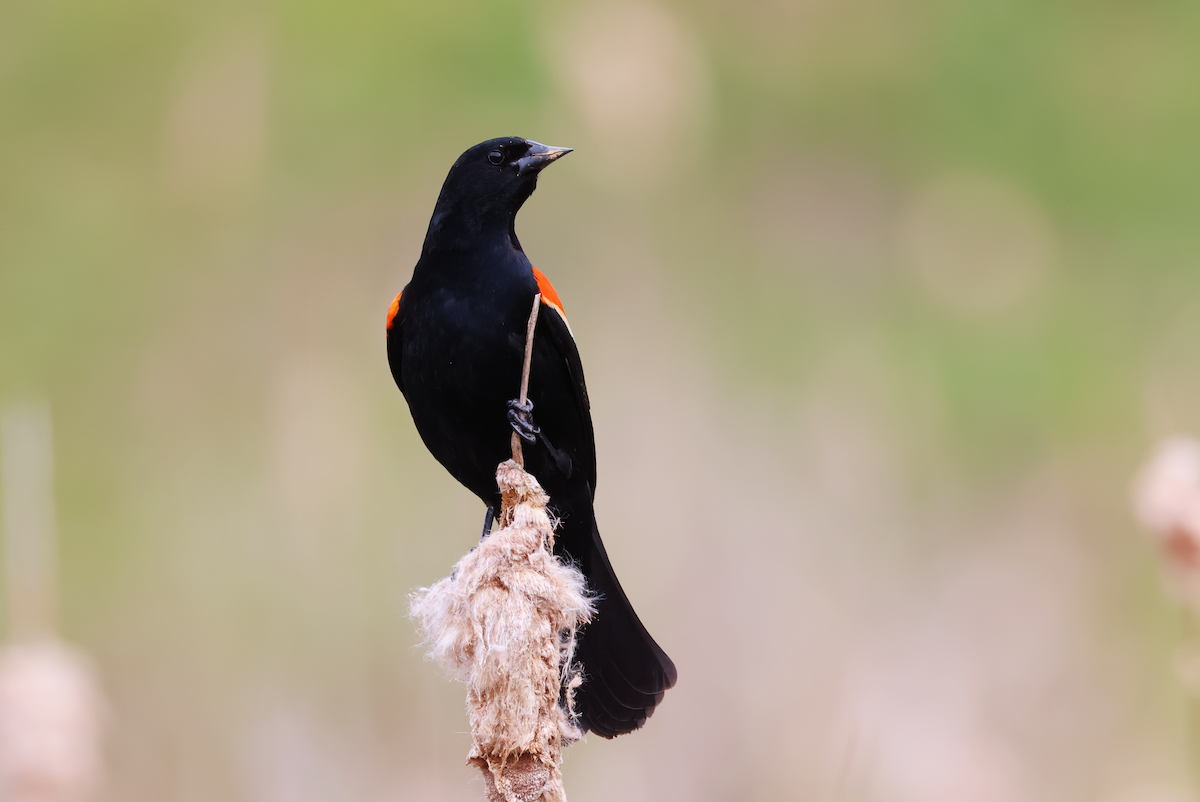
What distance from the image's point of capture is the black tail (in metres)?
2.17

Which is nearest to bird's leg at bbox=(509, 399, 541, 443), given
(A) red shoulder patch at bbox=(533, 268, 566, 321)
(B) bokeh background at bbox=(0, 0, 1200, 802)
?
(A) red shoulder patch at bbox=(533, 268, 566, 321)

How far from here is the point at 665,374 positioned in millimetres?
4145

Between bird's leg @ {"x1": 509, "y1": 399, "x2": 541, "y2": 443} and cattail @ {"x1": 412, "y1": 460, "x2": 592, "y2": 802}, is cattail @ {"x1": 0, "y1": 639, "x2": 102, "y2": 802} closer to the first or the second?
cattail @ {"x1": 412, "y1": 460, "x2": 592, "y2": 802}

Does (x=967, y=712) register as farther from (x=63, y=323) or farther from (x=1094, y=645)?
(x=63, y=323)

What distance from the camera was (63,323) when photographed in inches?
206

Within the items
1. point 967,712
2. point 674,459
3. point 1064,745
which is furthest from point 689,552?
point 1064,745

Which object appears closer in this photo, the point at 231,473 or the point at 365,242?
the point at 231,473

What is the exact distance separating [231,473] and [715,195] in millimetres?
3789

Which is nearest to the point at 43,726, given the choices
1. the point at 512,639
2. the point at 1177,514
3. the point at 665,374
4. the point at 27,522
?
the point at 27,522

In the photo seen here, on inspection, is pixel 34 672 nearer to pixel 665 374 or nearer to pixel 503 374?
pixel 503 374

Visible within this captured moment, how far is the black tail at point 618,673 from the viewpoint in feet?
7.12

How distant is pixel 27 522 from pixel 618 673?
1227mm

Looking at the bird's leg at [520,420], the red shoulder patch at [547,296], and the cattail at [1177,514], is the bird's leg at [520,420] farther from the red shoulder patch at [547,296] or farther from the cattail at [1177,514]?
the cattail at [1177,514]

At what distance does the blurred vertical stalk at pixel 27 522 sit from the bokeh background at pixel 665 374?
3.22ft
